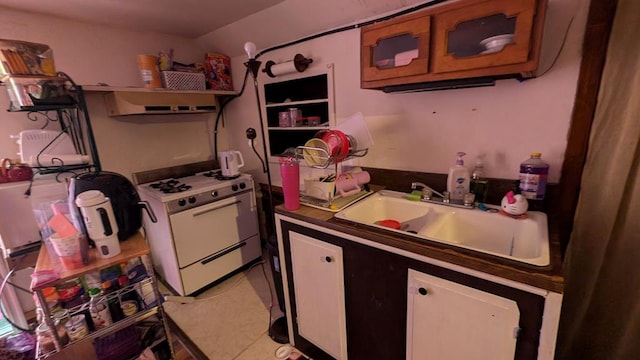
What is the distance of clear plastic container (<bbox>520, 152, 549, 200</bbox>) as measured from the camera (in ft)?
3.84

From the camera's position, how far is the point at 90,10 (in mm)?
1735

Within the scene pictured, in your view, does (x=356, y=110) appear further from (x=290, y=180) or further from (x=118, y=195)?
(x=118, y=195)

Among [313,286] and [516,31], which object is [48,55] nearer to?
[313,286]

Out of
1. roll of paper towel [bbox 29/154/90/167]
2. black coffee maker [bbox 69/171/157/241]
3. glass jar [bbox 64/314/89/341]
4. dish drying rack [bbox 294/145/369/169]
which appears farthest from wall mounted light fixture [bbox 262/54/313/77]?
glass jar [bbox 64/314/89/341]

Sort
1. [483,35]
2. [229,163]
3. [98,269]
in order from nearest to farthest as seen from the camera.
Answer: [483,35]
[98,269]
[229,163]

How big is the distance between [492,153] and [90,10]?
258 cm

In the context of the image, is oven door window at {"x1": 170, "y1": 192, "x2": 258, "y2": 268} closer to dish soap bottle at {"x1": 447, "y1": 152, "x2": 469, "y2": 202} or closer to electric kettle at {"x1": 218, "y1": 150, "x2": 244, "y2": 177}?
electric kettle at {"x1": 218, "y1": 150, "x2": 244, "y2": 177}

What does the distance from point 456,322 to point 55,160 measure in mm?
2281

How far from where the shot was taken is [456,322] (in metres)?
0.93

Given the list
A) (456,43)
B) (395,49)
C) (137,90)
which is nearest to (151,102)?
(137,90)

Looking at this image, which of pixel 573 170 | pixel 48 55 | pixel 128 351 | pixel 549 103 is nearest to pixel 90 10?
pixel 48 55

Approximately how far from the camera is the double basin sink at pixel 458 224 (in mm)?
1052

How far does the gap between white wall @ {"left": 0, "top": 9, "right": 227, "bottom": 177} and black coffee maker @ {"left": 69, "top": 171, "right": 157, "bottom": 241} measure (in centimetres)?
95

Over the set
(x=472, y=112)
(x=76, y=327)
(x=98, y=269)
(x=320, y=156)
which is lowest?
(x=76, y=327)
